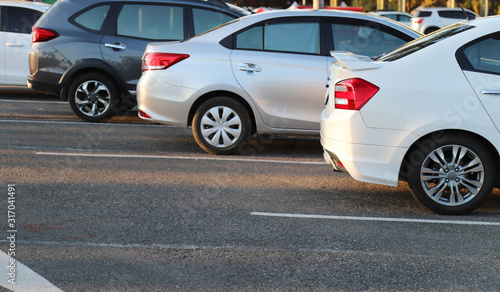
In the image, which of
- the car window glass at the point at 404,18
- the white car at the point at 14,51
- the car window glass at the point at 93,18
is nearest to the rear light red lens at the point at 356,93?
the car window glass at the point at 93,18

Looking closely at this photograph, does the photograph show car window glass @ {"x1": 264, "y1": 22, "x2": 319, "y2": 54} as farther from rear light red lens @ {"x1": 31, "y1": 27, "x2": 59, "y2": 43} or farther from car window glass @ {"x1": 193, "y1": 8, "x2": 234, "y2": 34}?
rear light red lens @ {"x1": 31, "y1": 27, "x2": 59, "y2": 43}

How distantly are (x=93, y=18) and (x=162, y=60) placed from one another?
9.13 feet

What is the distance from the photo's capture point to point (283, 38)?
8.73 metres

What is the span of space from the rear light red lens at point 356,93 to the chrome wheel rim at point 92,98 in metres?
5.55

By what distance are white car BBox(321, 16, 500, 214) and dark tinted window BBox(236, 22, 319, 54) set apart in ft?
7.99

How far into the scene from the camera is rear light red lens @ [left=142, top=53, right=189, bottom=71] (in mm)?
8680

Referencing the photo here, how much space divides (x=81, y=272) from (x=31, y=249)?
0.63 meters

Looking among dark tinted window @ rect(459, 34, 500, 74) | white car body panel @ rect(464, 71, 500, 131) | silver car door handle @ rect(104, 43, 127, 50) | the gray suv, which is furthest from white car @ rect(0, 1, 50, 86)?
white car body panel @ rect(464, 71, 500, 131)

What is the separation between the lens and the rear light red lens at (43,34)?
433 inches

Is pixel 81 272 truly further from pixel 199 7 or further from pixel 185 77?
pixel 199 7

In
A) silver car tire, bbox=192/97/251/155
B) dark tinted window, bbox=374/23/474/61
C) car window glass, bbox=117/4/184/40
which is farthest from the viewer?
car window glass, bbox=117/4/184/40

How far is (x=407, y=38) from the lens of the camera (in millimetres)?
8727

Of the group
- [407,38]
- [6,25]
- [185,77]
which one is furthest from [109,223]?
[6,25]

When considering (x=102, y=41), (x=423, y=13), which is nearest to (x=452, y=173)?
(x=102, y=41)
